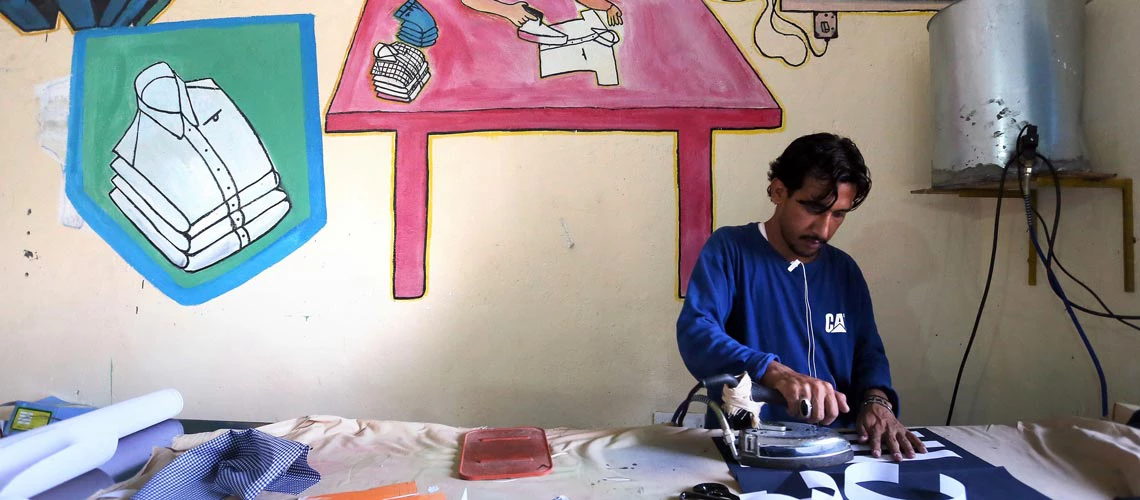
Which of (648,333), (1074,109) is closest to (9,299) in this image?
(648,333)

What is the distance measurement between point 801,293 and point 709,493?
2.22 feet

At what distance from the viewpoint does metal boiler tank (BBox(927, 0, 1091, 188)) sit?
1635mm

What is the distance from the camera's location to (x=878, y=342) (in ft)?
5.24

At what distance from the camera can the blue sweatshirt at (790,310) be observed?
4.99ft

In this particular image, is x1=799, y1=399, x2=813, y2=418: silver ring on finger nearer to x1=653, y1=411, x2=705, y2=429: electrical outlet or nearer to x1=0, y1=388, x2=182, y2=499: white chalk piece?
x1=653, y1=411, x2=705, y2=429: electrical outlet

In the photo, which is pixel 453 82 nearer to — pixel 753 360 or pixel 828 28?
pixel 828 28

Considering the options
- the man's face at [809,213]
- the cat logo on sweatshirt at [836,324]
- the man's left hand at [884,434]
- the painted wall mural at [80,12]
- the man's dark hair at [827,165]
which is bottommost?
the man's left hand at [884,434]

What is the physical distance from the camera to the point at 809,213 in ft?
4.79

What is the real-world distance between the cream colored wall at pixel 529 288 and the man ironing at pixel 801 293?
482mm

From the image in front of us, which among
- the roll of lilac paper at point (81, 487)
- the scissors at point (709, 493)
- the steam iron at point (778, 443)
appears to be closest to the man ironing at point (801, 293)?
the steam iron at point (778, 443)

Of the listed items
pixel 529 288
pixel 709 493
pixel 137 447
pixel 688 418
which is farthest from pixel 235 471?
pixel 688 418

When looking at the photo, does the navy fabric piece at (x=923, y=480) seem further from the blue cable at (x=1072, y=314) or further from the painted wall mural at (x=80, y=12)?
the painted wall mural at (x=80, y=12)

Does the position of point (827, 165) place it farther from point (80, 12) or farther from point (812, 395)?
point (80, 12)

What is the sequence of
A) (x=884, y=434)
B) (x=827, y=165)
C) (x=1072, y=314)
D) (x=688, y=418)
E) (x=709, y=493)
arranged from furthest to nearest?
(x=688, y=418)
(x=1072, y=314)
(x=827, y=165)
(x=884, y=434)
(x=709, y=493)
